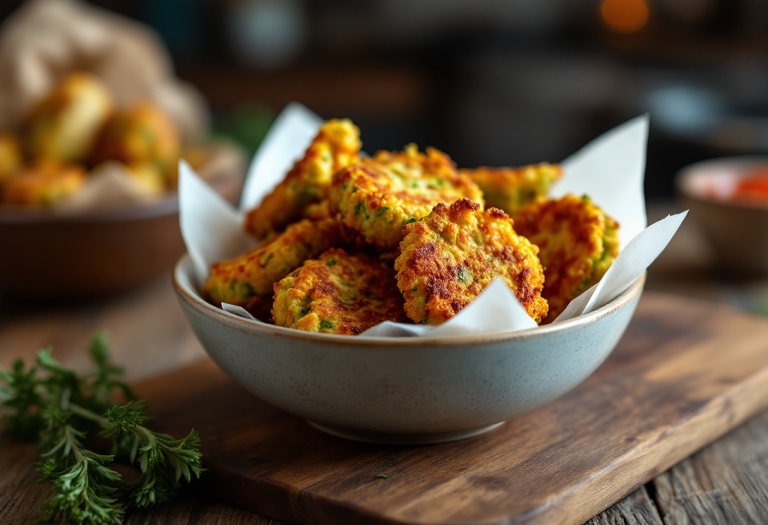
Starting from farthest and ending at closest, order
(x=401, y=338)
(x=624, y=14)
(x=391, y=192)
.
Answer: (x=624, y=14), (x=391, y=192), (x=401, y=338)

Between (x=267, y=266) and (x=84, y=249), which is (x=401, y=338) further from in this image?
(x=84, y=249)

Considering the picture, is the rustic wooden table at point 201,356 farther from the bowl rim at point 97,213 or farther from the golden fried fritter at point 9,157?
the golden fried fritter at point 9,157

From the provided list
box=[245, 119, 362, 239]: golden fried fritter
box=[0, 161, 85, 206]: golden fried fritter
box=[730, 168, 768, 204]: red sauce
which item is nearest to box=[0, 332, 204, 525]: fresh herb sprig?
box=[245, 119, 362, 239]: golden fried fritter

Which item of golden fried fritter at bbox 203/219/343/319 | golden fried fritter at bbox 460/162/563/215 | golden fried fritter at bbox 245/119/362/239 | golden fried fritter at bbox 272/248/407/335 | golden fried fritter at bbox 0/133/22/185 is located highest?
golden fried fritter at bbox 0/133/22/185

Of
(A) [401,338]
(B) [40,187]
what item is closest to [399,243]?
(A) [401,338]

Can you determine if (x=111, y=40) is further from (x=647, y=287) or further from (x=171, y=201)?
(x=647, y=287)

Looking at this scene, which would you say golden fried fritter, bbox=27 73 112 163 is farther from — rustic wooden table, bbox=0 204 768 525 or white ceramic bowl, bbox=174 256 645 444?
white ceramic bowl, bbox=174 256 645 444
